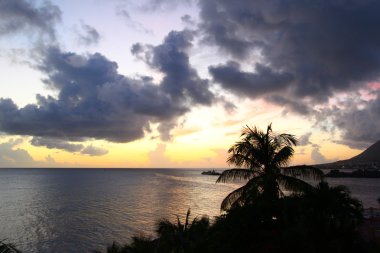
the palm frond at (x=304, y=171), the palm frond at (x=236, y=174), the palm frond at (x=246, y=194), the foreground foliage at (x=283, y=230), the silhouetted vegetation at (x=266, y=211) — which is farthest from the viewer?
the palm frond at (x=236, y=174)

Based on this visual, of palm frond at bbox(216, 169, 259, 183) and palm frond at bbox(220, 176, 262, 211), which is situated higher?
palm frond at bbox(216, 169, 259, 183)

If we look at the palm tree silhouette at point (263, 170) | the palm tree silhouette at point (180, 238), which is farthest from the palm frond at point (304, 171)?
the palm tree silhouette at point (180, 238)

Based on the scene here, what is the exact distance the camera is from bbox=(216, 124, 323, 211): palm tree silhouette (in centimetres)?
2319

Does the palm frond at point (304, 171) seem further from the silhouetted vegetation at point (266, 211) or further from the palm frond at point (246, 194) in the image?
the palm frond at point (246, 194)

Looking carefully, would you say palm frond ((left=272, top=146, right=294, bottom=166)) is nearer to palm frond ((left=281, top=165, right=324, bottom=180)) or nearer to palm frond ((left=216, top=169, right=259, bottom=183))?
palm frond ((left=281, top=165, right=324, bottom=180))

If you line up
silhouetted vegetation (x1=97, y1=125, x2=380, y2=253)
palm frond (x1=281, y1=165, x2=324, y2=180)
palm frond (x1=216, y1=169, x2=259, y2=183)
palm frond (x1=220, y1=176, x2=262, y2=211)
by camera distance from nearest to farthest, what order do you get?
1. silhouetted vegetation (x1=97, y1=125, x2=380, y2=253)
2. palm frond (x1=281, y1=165, x2=324, y2=180)
3. palm frond (x1=220, y1=176, x2=262, y2=211)
4. palm frond (x1=216, y1=169, x2=259, y2=183)

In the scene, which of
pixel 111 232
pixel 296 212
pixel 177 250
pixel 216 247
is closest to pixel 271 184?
pixel 296 212

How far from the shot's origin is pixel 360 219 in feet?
76.0

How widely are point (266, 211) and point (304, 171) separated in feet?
11.8

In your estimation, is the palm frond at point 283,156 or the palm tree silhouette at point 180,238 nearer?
the palm tree silhouette at point 180,238

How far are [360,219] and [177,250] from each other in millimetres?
11811

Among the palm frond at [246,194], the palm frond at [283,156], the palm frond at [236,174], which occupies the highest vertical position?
the palm frond at [283,156]

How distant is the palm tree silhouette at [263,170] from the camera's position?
23.2 m

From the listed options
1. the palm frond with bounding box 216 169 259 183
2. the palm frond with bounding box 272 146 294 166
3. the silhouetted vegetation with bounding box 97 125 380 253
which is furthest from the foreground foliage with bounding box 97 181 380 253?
the palm frond with bounding box 272 146 294 166
